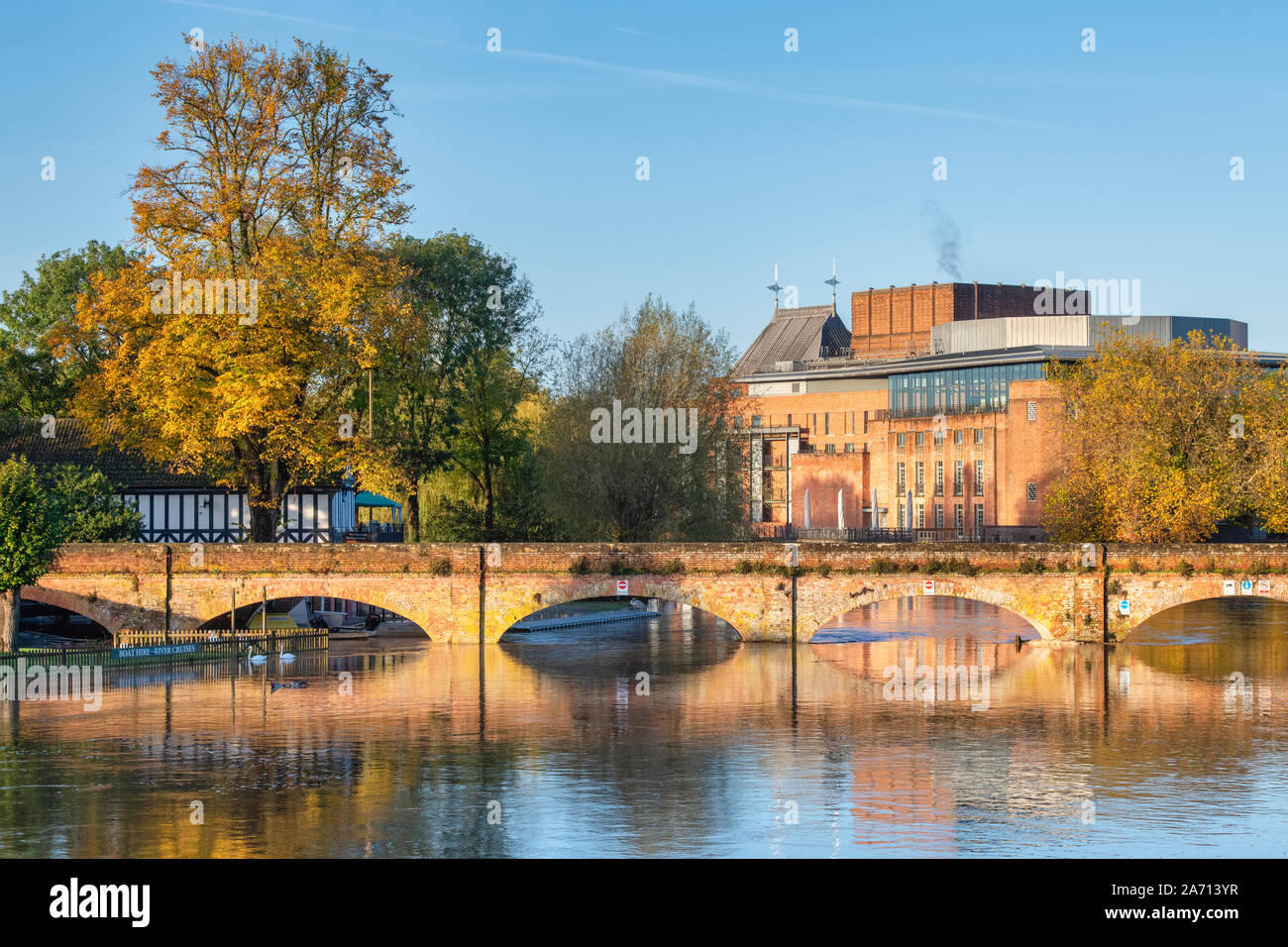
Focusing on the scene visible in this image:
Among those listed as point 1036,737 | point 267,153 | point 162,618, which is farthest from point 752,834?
point 267,153

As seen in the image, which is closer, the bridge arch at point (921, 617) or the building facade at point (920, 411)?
the bridge arch at point (921, 617)

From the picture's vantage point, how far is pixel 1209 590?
141 ft

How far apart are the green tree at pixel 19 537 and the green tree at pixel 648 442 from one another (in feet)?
63.4

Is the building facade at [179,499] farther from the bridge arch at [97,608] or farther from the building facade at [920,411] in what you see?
the building facade at [920,411]

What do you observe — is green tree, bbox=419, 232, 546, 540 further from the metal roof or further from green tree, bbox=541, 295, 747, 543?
the metal roof

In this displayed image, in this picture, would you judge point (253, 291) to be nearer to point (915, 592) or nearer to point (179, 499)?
point (179, 499)

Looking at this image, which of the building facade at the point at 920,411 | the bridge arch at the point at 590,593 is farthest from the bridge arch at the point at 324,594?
the building facade at the point at 920,411

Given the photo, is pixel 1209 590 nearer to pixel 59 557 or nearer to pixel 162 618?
pixel 162 618

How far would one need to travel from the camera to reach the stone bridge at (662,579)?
4372 centimetres

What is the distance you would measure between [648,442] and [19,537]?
23.0 metres

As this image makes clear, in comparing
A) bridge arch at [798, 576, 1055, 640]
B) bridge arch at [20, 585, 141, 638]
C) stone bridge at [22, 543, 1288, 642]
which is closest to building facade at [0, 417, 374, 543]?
bridge arch at [20, 585, 141, 638]

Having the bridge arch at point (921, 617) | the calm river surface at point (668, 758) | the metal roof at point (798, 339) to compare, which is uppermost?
the metal roof at point (798, 339)

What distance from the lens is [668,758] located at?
2700 centimetres

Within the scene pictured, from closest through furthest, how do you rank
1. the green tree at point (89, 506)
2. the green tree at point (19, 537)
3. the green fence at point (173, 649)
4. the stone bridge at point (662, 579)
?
the green tree at point (19, 537), the green fence at point (173, 649), the stone bridge at point (662, 579), the green tree at point (89, 506)
